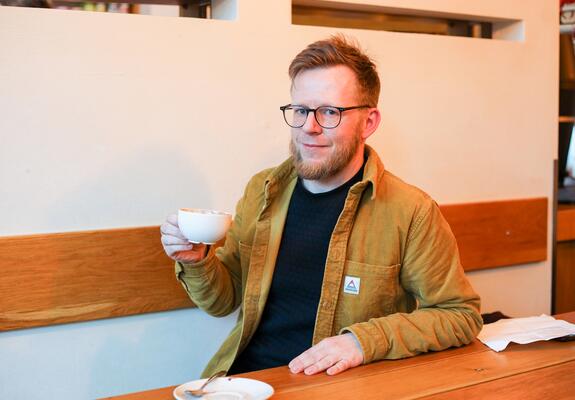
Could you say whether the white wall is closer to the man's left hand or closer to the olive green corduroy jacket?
the olive green corduroy jacket

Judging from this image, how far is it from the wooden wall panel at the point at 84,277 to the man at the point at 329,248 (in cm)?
23

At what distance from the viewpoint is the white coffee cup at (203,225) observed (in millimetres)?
1450

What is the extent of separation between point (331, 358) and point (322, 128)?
0.60 m

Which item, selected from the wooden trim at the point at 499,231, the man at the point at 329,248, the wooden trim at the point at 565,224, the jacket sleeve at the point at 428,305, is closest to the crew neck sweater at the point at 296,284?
the man at the point at 329,248

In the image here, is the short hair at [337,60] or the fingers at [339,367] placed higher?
the short hair at [337,60]

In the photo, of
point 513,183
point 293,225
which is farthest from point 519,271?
point 293,225

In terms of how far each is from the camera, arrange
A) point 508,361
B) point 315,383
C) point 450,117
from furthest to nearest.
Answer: point 450,117
point 508,361
point 315,383

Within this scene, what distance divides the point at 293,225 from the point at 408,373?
557 millimetres

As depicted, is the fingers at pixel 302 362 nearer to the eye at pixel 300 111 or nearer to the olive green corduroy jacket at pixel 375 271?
the olive green corduroy jacket at pixel 375 271

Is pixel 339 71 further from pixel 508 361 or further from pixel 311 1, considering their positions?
pixel 508 361

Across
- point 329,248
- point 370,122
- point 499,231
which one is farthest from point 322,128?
point 499,231

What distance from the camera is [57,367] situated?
192cm

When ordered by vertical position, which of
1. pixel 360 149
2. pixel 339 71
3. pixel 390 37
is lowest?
pixel 360 149

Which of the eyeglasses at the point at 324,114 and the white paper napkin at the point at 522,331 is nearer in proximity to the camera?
the white paper napkin at the point at 522,331
